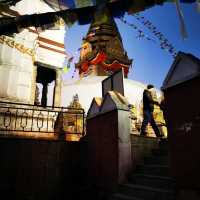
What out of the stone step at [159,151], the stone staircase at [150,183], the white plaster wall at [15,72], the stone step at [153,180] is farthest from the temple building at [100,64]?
the stone step at [153,180]

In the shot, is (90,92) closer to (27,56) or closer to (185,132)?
(27,56)

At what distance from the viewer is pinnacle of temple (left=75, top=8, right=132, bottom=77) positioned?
35500mm

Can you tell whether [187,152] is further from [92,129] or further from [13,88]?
[13,88]

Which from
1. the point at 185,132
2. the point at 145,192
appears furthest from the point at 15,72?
the point at 185,132

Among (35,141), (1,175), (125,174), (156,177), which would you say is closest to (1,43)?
(35,141)

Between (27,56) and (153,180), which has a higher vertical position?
(27,56)

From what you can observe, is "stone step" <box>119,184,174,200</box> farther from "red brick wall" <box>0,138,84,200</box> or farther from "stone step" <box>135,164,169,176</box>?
"red brick wall" <box>0,138,84,200</box>

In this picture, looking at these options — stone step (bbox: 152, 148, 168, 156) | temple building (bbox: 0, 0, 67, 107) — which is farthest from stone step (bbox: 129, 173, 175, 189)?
temple building (bbox: 0, 0, 67, 107)

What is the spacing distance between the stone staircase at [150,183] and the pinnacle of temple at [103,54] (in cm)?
2899

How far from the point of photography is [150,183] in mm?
5629

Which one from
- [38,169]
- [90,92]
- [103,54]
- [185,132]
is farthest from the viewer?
[103,54]

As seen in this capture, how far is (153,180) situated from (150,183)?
4.0 inches

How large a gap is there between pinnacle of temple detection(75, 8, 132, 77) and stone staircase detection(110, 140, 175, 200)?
29.0 meters

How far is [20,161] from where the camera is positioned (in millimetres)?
7426
